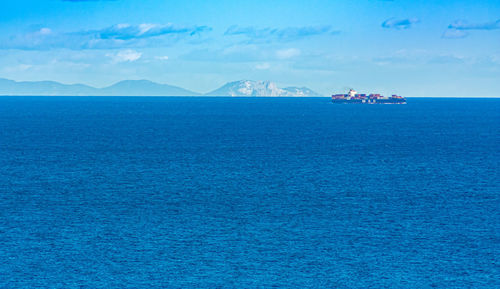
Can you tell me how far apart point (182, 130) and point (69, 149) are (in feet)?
191

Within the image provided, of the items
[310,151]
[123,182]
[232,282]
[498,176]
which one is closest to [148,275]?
[232,282]

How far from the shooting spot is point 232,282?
43562 mm

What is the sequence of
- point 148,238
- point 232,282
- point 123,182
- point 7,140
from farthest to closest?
point 7,140 → point 123,182 → point 148,238 → point 232,282

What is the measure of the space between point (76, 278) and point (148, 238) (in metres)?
10.7

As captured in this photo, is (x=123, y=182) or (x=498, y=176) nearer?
(x=123, y=182)

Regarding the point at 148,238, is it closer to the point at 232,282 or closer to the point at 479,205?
the point at 232,282

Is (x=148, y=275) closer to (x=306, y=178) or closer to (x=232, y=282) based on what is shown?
(x=232, y=282)

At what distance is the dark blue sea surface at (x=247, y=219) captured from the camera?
149 feet

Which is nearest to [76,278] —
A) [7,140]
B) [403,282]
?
[403,282]

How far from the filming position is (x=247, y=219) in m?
61.0

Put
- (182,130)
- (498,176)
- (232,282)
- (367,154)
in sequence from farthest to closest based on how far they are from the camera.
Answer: (182,130) → (367,154) → (498,176) → (232,282)

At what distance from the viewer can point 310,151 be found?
11881 centimetres

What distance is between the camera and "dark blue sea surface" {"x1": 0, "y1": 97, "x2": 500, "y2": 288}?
149 ft

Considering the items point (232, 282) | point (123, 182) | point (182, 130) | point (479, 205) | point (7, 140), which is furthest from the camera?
point (182, 130)
